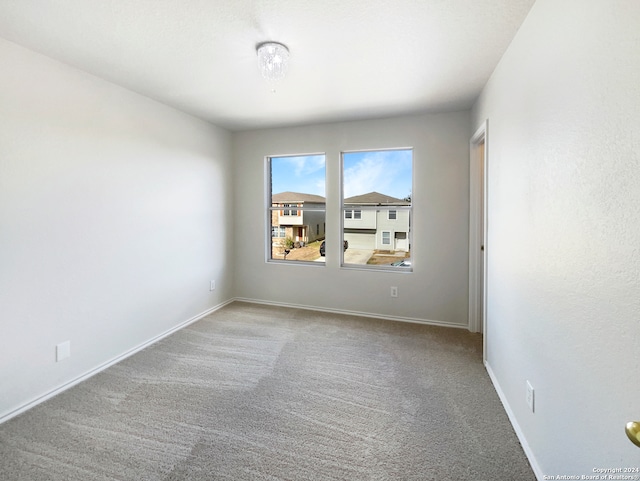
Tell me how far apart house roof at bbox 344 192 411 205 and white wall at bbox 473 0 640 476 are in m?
1.77

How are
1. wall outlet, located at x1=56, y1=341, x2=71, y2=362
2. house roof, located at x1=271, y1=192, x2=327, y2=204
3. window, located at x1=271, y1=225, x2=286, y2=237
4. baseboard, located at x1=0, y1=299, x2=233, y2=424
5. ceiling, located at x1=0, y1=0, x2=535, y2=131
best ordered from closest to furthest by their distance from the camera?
ceiling, located at x1=0, y1=0, x2=535, y2=131 < baseboard, located at x1=0, y1=299, x2=233, y2=424 < wall outlet, located at x1=56, y1=341, x2=71, y2=362 < house roof, located at x1=271, y1=192, x2=327, y2=204 < window, located at x1=271, y1=225, x2=286, y2=237

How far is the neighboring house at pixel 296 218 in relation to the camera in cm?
403

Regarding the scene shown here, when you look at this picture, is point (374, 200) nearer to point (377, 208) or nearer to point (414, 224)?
point (377, 208)

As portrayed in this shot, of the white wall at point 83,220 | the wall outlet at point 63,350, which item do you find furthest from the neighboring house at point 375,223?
the wall outlet at point 63,350

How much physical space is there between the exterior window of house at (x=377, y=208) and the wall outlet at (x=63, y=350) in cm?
288

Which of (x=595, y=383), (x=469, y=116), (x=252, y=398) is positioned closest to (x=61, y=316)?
(x=252, y=398)

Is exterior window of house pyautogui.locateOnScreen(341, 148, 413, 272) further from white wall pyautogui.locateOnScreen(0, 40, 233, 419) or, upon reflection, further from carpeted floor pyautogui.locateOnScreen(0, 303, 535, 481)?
white wall pyautogui.locateOnScreen(0, 40, 233, 419)

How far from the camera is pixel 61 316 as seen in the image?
223cm

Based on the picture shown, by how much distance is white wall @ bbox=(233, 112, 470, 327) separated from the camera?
134 inches

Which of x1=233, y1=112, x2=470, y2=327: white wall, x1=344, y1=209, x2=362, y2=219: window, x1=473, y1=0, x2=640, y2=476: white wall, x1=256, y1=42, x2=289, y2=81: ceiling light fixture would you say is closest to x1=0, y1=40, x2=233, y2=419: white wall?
x1=233, y1=112, x2=470, y2=327: white wall

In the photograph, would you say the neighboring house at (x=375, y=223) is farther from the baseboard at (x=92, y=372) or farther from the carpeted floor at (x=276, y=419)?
the baseboard at (x=92, y=372)

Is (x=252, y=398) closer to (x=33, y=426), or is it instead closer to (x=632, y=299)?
(x=33, y=426)

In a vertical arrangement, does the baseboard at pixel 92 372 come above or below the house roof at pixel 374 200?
below

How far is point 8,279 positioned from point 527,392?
10.8 feet
